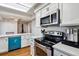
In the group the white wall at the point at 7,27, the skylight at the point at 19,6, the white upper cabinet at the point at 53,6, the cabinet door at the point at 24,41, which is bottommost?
the cabinet door at the point at 24,41

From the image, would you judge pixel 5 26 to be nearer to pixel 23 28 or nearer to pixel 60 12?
pixel 23 28

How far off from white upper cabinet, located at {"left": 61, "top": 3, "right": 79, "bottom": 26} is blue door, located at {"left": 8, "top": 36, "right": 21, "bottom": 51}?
2.83 m

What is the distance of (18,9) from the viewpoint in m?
3.40

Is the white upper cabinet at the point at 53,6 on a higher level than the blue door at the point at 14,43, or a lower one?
higher

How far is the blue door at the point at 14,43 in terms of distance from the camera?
3551 millimetres

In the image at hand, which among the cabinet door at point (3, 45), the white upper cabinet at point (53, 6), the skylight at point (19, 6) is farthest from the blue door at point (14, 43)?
the white upper cabinet at point (53, 6)

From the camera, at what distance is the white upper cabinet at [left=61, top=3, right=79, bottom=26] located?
1.27 m

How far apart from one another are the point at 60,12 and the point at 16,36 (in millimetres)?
2776

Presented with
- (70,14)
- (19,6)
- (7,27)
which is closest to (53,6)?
(70,14)

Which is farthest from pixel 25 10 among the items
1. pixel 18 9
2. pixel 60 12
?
pixel 60 12

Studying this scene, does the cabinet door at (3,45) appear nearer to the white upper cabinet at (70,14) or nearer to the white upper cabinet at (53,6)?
the white upper cabinet at (53,6)

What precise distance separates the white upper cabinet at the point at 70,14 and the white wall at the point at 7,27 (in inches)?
176

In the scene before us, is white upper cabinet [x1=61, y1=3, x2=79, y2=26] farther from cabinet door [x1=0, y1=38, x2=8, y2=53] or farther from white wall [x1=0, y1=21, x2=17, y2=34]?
white wall [x1=0, y1=21, x2=17, y2=34]

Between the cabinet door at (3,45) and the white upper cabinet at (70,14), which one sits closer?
the white upper cabinet at (70,14)
